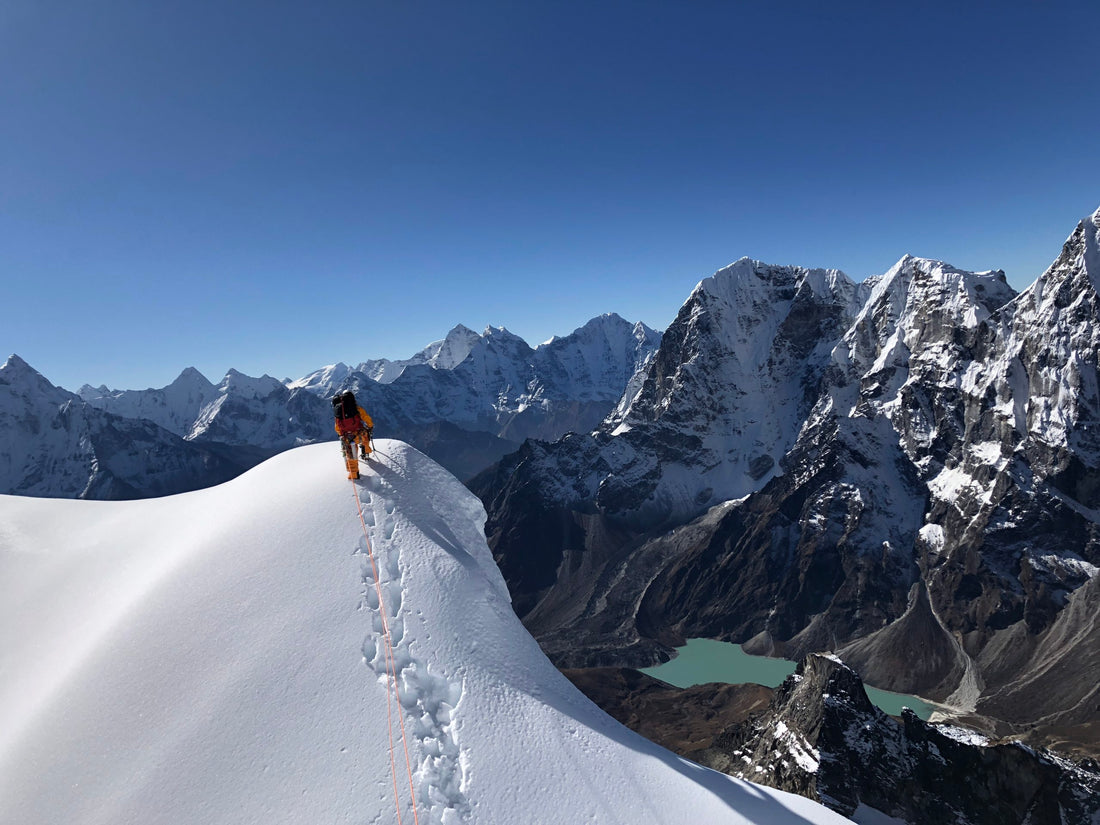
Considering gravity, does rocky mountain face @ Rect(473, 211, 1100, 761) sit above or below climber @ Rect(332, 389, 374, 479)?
below

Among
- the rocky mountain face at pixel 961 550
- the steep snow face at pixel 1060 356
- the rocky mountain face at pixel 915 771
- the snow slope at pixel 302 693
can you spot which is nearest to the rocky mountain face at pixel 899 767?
the rocky mountain face at pixel 915 771

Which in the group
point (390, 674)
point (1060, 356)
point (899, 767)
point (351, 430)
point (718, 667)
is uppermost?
point (351, 430)

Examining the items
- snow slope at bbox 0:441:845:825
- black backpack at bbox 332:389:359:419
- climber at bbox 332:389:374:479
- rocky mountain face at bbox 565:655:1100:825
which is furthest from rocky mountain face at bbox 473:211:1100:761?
black backpack at bbox 332:389:359:419

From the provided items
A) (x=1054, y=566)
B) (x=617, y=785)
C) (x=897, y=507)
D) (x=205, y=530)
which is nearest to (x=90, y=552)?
(x=205, y=530)

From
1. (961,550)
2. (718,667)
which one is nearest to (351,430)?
(718,667)

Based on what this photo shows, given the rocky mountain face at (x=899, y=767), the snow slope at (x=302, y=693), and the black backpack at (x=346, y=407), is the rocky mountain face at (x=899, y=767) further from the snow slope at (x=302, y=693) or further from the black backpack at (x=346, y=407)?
the black backpack at (x=346, y=407)

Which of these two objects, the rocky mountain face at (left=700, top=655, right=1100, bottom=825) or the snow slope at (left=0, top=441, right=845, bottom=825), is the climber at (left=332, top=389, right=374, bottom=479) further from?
the rocky mountain face at (left=700, top=655, right=1100, bottom=825)

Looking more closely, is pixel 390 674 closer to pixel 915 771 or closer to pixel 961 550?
pixel 915 771

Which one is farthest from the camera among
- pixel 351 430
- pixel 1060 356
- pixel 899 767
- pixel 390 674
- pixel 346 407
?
pixel 1060 356
